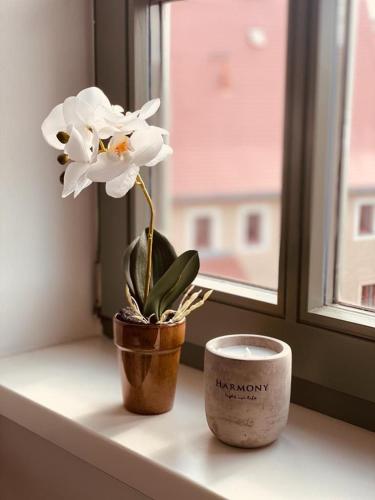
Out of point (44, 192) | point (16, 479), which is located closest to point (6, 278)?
point (44, 192)

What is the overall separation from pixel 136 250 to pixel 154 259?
27mm

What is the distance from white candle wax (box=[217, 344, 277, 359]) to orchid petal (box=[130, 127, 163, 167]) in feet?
0.64

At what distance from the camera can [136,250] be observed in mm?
716

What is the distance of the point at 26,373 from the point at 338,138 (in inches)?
18.3

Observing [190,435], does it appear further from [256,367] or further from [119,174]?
[119,174]

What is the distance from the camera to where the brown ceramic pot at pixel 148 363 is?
0.69 metres

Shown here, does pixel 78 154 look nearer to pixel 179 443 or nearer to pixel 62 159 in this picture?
pixel 62 159

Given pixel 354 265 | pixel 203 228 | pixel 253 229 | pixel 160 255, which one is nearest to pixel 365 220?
pixel 354 265

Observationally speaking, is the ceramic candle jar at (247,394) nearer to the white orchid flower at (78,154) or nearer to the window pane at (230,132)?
the white orchid flower at (78,154)

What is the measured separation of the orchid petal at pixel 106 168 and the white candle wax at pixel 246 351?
0.63 ft

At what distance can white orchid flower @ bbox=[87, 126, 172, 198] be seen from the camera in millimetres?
624

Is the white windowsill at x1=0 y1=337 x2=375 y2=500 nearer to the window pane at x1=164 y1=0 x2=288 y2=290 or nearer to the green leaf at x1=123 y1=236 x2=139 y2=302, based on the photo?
the green leaf at x1=123 y1=236 x2=139 y2=302

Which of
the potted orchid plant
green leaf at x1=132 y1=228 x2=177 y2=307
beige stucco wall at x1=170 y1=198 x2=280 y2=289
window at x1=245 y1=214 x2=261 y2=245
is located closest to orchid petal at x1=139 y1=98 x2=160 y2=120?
the potted orchid plant

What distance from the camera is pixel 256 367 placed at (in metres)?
0.60
